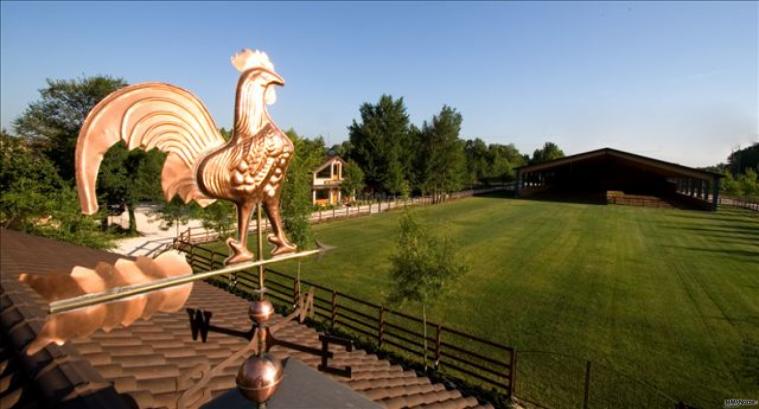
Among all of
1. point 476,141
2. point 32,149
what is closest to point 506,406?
point 32,149

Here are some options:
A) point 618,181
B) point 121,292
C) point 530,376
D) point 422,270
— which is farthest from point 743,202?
point 121,292

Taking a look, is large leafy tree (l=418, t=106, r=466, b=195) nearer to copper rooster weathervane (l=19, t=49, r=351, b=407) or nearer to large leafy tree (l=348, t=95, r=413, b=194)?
large leafy tree (l=348, t=95, r=413, b=194)

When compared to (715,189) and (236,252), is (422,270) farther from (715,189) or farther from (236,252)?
(715,189)

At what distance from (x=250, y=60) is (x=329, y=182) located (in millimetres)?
46803

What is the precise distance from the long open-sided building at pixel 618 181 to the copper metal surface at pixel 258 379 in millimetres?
57042

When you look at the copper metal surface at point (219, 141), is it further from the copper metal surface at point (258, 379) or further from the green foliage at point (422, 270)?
the green foliage at point (422, 270)

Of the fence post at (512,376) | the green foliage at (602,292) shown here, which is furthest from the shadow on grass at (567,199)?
the fence post at (512,376)

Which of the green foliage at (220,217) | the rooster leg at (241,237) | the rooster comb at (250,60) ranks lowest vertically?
the green foliage at (220,217)

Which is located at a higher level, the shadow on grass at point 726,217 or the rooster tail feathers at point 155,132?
the rooster tail feathers at point 155,132

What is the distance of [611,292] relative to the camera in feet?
53.5

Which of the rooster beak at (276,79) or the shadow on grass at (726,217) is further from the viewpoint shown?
the shadow on grass at (726,217)

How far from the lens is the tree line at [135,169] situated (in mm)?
15742

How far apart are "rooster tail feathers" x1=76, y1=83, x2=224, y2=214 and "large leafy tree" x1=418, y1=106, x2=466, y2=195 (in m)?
56.9

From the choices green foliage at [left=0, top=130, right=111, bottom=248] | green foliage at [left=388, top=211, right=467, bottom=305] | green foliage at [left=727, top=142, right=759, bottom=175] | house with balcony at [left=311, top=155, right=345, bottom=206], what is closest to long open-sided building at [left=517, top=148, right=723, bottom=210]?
house with balcony at [left=311, top=155, right=345, bottom=206]
